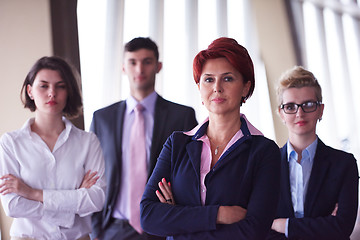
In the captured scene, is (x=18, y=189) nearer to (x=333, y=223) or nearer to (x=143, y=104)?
(x=143, y=104)

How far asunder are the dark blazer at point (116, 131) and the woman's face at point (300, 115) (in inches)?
24.4

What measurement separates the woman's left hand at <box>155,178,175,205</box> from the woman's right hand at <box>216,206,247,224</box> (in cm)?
24

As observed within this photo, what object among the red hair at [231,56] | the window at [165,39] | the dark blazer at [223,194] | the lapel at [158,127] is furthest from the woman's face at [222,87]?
the window at [165,39]

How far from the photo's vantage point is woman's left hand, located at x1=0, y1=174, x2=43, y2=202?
7.31 ft

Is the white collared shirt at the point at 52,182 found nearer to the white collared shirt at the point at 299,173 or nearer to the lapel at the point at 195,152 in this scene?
the lapel at the point at 195,152

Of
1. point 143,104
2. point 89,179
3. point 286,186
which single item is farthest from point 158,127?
point 286,186

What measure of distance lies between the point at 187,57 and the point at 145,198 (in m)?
1.33

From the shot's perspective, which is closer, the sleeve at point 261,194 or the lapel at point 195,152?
the sleeve at point 261,194

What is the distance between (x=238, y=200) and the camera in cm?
176

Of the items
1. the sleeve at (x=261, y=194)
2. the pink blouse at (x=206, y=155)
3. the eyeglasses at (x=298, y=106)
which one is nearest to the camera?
the sleeve at (x=261, y=194)

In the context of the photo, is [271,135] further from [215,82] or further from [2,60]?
[2,60]

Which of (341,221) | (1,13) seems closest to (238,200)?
(341,221)

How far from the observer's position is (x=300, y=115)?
2.62 metres

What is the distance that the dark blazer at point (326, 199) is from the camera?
2266mm
